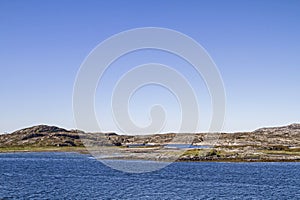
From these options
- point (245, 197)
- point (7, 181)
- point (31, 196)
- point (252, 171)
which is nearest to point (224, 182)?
point (245, 197)

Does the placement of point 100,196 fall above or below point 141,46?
below

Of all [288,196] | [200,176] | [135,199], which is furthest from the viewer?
[200,176]

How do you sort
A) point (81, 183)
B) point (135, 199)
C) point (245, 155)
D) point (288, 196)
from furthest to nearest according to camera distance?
point (245, 155) < point (81, 183) < point (288, 196) < point (135, 199)

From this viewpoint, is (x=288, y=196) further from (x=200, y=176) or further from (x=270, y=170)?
(x=270, y=170)

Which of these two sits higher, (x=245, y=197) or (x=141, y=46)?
(x=141, y=46)

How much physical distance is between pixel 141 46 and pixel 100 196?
21954 mm

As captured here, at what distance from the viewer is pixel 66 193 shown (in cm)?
5628


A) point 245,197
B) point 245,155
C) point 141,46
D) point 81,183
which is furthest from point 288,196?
point 245,155

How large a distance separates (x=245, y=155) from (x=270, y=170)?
105ft

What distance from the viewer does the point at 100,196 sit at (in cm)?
→ 5344

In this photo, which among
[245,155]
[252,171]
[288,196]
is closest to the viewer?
[288,196]

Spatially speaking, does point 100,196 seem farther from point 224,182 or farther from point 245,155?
point 245,155

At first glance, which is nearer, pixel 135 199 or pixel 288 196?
pixel 135 199

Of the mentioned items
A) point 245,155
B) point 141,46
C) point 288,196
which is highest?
point 141,46
